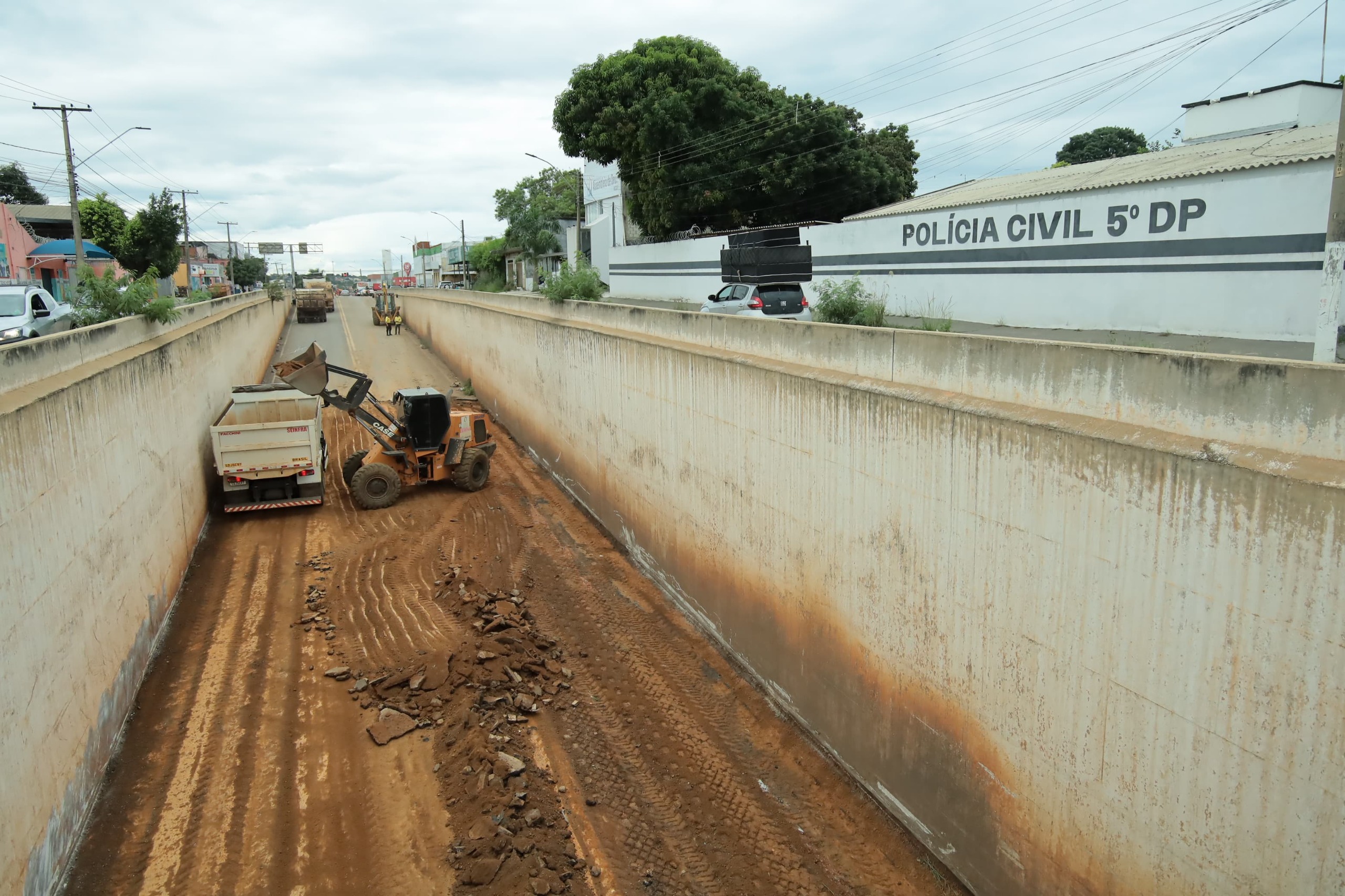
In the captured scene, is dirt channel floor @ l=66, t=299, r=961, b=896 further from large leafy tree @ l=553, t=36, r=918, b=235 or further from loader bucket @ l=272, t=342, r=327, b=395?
large leafy tree @ l=553, t=36, r=918, b=235

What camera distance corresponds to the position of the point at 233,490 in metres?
15.5

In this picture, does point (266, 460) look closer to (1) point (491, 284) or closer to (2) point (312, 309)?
(1) point (491, 284)

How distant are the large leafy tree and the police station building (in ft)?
42.1

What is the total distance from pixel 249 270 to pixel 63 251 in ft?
212

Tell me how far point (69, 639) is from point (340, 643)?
11.8 ft

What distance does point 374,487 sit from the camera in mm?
16391

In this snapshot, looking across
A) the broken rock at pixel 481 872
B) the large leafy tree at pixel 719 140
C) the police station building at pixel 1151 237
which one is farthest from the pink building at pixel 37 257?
the broken rock at pixel 481 872


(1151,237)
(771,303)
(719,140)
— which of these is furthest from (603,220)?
(1151,237)

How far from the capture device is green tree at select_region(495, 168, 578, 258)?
2463 inches

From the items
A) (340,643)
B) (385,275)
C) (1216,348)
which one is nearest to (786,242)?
(1216,348)

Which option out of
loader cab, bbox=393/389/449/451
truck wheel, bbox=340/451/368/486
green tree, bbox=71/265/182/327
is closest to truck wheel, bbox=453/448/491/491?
loader cab, bbox=393/389/449/451

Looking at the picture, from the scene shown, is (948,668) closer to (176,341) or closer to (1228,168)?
(1228,168)

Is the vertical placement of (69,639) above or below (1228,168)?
below

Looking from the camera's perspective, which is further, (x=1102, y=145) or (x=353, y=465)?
(x=1102, y=145)
